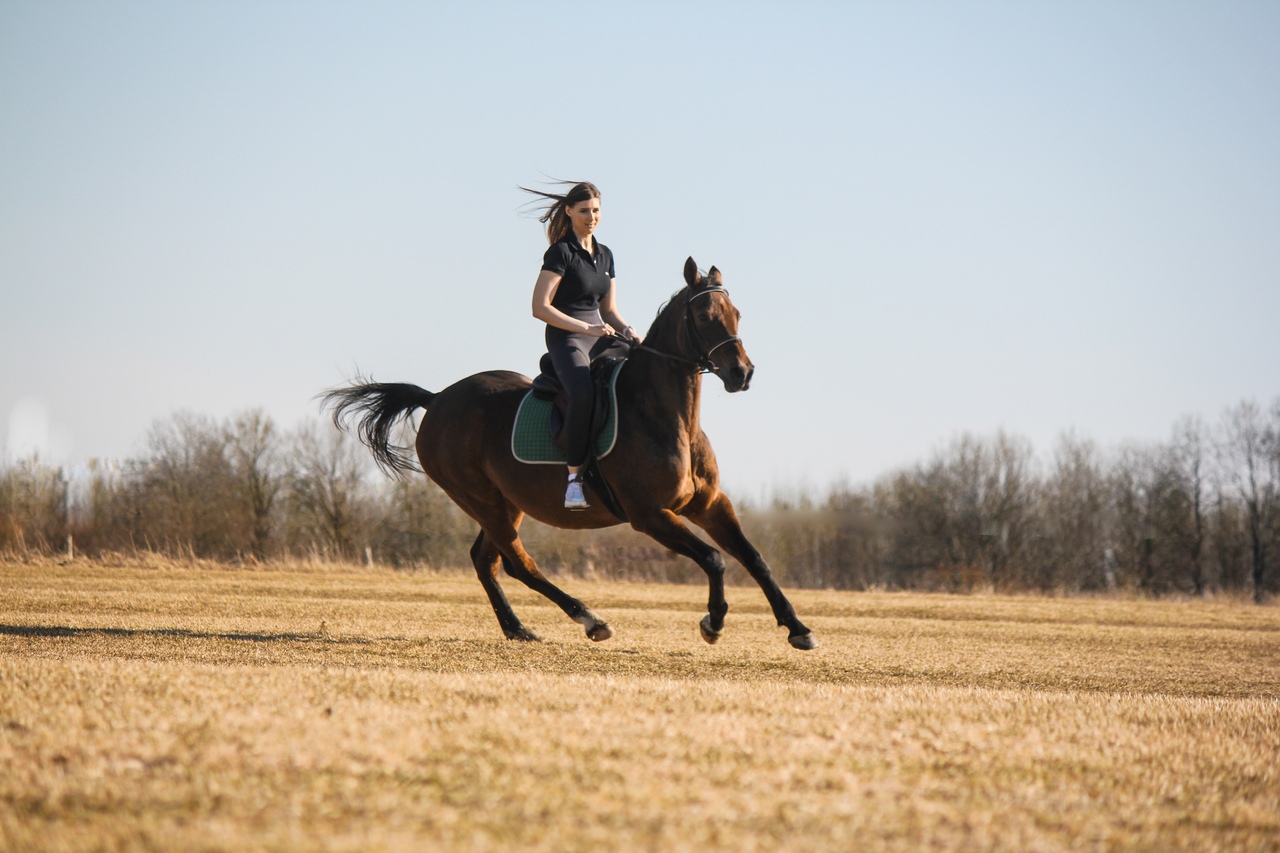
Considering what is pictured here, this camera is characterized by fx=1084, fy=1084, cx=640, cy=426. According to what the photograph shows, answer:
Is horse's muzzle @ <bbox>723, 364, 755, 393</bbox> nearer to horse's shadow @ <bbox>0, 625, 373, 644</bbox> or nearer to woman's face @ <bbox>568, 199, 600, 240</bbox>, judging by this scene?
woman's face @ <bbox>568, 199, 600, 240</bbox>

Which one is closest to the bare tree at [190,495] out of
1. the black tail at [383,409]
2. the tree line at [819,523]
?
the tree line at [819,523]

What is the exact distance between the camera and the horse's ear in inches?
342

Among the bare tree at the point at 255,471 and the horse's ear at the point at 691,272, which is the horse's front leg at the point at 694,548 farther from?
the bare tree at the point at 255,471

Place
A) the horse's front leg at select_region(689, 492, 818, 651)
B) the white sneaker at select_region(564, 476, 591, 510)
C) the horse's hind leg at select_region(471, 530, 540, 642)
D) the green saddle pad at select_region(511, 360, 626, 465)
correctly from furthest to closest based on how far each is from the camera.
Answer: the horse's hind leg at select_region(471, 530, 540, 642) → the white sneaker at select_region(564, 476, 591, 510) → the green saddle pad at select_region(511, 360, 626, 465) → the horse's front leg at select_region(689, 492, 818, 651)

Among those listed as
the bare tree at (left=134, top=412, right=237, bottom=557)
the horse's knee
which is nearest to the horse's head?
the horse's knee

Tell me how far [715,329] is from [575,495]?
1857 millimetres

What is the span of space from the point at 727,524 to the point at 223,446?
4455cm

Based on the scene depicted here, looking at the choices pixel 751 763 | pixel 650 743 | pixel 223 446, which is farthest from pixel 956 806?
pixel 223 446

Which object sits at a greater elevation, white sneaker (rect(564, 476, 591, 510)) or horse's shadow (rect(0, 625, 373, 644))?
white sneaker (rect(564, 476, 591, 510))

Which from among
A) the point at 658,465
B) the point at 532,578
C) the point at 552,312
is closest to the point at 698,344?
the point at 658,465

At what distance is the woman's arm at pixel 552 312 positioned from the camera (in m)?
9.06

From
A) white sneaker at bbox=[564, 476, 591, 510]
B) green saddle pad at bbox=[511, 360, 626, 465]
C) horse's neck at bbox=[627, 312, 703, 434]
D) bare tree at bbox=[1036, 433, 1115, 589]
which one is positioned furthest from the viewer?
bare tree at bbox=[1036, 433, 1115, 589]

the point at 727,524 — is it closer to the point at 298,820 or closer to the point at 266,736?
the point at 266,736

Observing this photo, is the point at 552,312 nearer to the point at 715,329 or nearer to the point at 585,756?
the point at 715,329
